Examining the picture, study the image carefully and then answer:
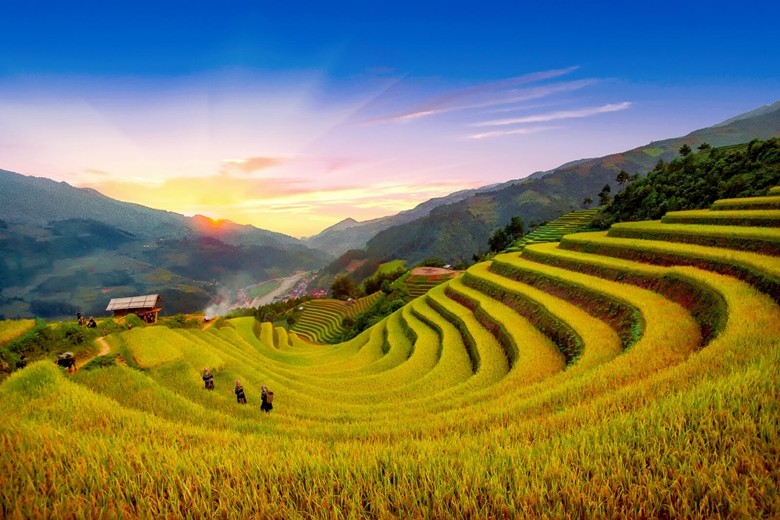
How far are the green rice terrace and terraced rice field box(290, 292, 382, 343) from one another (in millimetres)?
41785

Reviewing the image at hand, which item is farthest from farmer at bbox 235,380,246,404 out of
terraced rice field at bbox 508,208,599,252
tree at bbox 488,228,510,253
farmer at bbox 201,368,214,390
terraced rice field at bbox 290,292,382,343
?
tree at bbox 488,228,510,253

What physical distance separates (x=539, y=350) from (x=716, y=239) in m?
10.3

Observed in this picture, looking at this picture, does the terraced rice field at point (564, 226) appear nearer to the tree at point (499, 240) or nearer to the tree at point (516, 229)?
the tree at point (516, 229)

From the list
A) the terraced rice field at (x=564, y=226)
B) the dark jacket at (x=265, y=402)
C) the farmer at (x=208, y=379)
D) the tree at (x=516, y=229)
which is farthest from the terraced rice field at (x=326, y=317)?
the dark jacket at (x=265, y=402)

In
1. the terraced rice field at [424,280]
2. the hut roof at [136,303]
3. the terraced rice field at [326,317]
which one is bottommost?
the terraced rice field at [326,317]

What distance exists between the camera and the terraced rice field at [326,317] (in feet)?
183

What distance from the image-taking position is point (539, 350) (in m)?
12.9

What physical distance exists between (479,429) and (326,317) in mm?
60976

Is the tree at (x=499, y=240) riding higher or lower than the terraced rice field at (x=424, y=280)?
higher

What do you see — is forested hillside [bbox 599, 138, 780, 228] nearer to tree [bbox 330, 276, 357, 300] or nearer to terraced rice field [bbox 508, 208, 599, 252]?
terraced rice field [bbox 508, 208, 599, 252]

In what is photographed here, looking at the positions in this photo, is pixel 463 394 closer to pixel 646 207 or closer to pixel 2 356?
pixel 2 356

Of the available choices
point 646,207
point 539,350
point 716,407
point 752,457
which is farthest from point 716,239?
point 646,207

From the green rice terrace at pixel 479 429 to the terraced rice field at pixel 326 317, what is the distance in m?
41.8

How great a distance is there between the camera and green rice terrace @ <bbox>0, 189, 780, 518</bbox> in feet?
8.52
